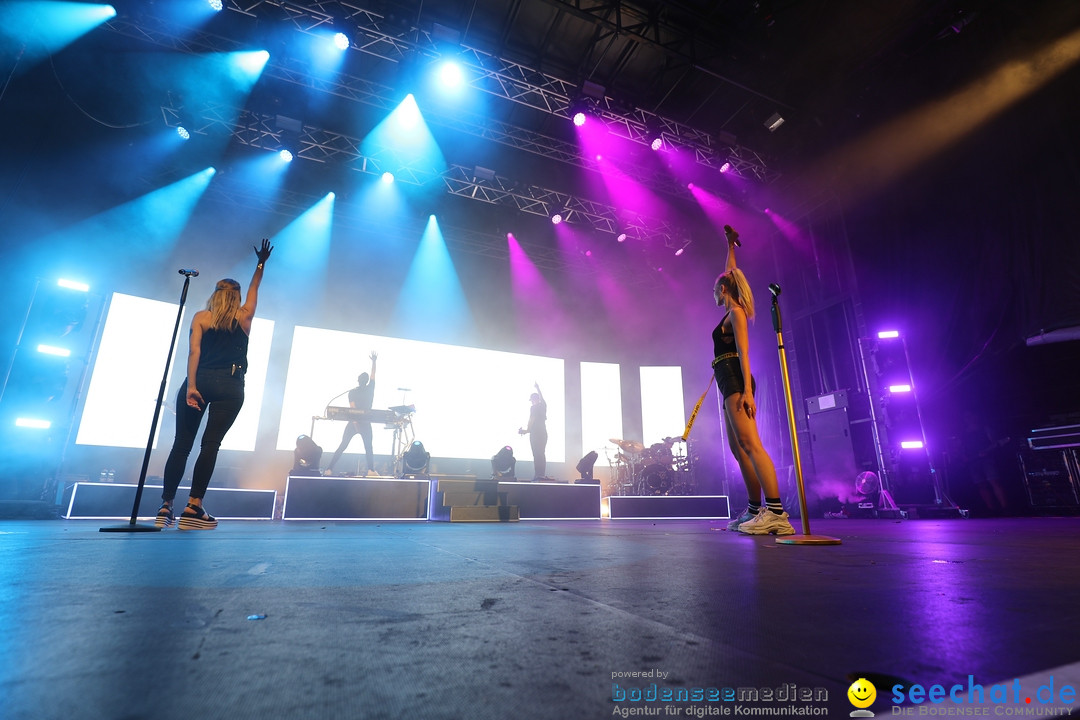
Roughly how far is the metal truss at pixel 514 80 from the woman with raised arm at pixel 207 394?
15.2ft

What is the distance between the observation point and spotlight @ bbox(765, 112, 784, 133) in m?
7.47

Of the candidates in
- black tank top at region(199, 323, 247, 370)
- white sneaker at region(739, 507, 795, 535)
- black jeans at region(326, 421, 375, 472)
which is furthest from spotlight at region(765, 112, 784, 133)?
black jeans at region(326, 421, 375, 472)

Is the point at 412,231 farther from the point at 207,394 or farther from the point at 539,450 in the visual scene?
the point at 207,394

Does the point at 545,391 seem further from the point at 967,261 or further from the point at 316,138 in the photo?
the point at 967,261

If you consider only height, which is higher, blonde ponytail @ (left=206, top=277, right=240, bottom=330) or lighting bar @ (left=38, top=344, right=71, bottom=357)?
lighting bar @ (left=38, top=344, right=71, bottom=357)

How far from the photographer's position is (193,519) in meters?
3.13

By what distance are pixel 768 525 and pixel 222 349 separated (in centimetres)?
366

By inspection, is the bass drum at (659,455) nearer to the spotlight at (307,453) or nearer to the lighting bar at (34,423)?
the spotlight at (307,453)

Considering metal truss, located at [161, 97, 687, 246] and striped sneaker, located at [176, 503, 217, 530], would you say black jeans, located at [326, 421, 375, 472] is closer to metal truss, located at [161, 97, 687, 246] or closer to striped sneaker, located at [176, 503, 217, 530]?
metal truss, located at [161, 97, 687, 246]

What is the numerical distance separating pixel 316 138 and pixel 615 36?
5098mm

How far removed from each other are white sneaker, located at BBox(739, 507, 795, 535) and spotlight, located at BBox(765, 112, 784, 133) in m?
6.93

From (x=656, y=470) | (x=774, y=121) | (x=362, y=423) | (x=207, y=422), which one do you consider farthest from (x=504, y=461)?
(x=774, y=121)

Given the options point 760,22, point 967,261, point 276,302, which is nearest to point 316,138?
point 276,302

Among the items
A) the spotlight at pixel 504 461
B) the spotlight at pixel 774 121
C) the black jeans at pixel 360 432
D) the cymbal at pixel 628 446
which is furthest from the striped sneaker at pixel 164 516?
the spotlight at pixel 774 121
